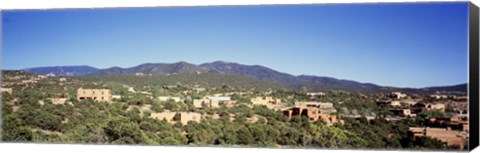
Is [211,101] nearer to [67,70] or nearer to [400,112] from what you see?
[67,70]

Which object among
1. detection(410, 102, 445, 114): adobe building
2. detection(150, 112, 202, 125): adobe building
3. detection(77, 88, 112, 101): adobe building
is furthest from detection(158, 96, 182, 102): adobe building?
detection(410, 102, 445, 114): adobe building

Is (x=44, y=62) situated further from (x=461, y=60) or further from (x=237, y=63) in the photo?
(x=461, y=60)

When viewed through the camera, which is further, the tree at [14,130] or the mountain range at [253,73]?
the tree at [14,130]

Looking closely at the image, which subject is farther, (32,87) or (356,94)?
(32,87)

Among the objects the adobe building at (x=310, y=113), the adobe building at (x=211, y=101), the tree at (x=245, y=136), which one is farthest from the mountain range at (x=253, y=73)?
the tree at (x=245, y=136)

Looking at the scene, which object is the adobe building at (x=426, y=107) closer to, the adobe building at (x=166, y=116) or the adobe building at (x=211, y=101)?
the adobe building at (x=211, y=101)

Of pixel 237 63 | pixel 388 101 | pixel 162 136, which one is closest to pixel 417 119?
pixel 388 101
